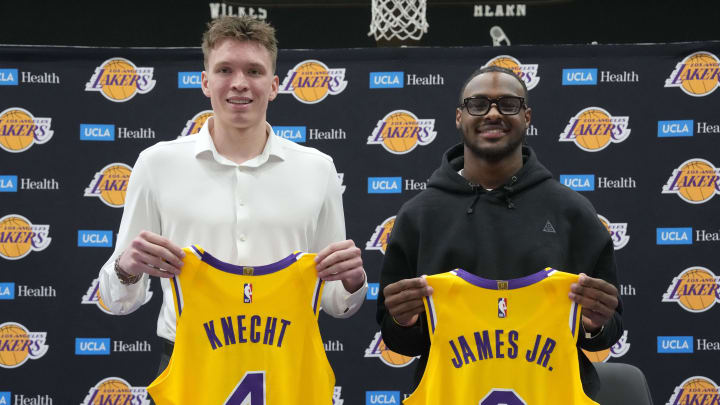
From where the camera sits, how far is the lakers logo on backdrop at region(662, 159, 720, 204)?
4020 mm

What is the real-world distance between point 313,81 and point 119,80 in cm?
109

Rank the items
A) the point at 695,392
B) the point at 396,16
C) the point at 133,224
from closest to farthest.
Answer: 1. the point at 133,224
2. the point at 695,392
3. the point at 396,16

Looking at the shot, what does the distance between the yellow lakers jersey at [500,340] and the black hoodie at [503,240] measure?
73 mm

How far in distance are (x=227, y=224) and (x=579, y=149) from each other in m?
2.60

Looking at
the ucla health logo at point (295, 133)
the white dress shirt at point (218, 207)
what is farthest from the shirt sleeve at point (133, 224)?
the ucla health logo at point (295, 133)

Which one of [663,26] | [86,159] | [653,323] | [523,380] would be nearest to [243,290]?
[523,380]

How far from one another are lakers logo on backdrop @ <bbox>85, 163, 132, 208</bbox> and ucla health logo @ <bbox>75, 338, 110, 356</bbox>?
0.75m

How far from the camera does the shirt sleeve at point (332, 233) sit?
2119 millimetres

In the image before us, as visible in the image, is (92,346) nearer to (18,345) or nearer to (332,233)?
(18,345)

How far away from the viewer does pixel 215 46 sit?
204 centimetres

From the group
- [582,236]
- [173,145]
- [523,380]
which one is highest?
[173,145]

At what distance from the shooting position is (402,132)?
412 centimetres

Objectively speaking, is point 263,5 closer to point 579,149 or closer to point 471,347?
point 579,149

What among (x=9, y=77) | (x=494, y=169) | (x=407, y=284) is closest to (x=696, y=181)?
(x=494, y=169)
